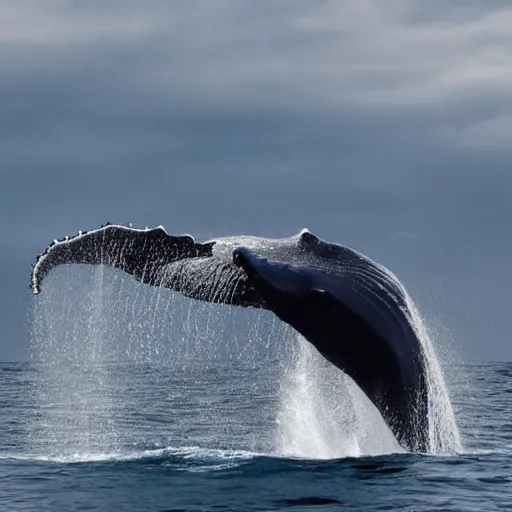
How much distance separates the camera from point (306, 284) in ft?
37.2

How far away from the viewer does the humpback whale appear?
11.6 m

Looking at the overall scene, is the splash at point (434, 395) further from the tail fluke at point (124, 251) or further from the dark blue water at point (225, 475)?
the tail fluke at point (124, 251)

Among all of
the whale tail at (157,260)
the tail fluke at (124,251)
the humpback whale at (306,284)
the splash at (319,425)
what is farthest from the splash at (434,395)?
the tail fluke at (124,251)

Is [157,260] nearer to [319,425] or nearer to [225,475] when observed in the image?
[225,475]

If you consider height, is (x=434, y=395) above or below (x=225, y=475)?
above

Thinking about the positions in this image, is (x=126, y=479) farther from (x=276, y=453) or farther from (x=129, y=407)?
(x=129, y=407)

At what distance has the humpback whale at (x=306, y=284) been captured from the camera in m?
11.6

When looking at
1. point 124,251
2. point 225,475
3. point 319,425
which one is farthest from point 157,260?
point 319,425

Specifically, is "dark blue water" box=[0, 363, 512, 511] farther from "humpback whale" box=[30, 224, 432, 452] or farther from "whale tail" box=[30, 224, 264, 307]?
"whale tail" box=[30, 224, 264, 307]

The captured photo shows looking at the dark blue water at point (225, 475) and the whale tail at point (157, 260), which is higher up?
the whale tail at point (157, 260)

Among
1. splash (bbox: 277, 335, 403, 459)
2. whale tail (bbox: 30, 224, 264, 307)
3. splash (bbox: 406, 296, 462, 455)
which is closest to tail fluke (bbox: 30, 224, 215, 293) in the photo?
whale tail (bbox: 30, 224, 264, 307)

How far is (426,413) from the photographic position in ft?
41.5

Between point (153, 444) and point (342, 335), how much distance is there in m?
5.69

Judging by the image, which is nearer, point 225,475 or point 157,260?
point 157,260
